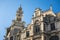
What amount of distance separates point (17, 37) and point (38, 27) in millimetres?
9594

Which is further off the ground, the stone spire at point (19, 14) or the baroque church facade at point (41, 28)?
the stone spire at point (19, 14)

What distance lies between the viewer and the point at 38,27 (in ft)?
171

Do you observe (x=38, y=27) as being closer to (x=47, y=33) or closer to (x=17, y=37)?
(x=47, y=33)

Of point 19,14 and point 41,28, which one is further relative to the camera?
point 19,14

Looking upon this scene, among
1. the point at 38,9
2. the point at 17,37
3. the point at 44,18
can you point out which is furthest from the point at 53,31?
the point at 17,37

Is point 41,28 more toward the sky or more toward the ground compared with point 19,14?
more toward the ground

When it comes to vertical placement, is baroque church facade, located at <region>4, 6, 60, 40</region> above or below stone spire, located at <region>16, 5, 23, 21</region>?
below

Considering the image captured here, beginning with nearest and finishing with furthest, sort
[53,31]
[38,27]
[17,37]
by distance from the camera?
[53,31] < [38,27] < [17,37]

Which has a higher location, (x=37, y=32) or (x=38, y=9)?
(x=38, y=9)

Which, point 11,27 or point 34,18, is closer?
point 34,18

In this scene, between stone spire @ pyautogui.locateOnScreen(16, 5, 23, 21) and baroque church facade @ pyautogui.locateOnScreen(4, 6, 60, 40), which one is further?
stone spire @ pyautogui.locateOnScreen(16, 5, 23, 21)

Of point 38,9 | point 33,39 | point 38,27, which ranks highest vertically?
point 38,9

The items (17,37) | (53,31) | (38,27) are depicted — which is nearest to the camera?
(53,31)

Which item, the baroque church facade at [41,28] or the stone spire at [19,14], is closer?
the baroque church facade at [41,28]
